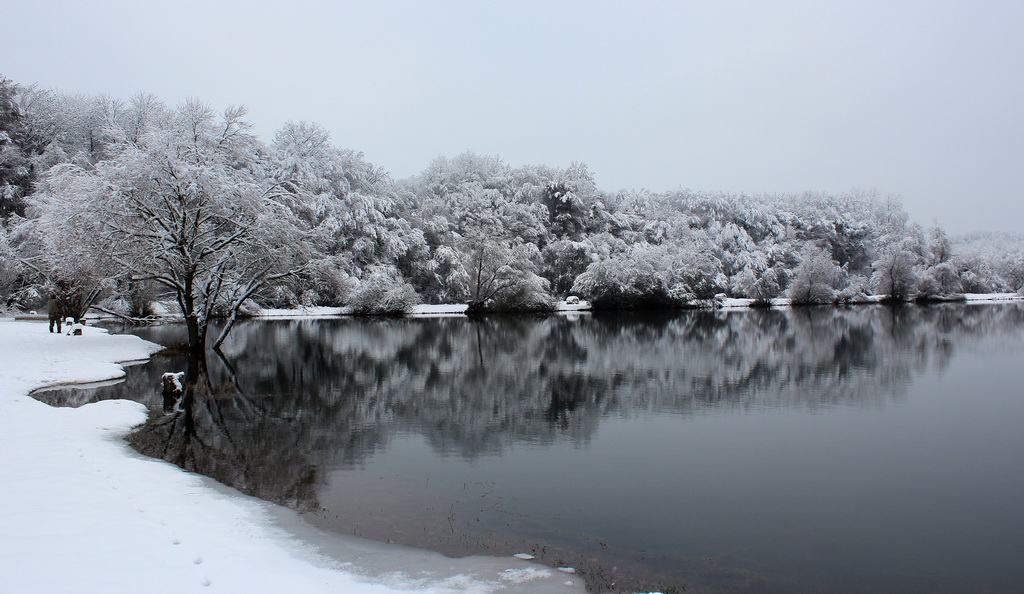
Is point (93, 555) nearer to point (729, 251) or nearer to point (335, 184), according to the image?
point (335, 184)

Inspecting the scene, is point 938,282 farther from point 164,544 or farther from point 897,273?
point 164,544

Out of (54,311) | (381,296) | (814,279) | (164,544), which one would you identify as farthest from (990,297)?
(164,544)

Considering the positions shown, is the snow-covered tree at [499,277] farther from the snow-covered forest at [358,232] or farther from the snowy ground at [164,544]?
the snowy ground at [164,544]

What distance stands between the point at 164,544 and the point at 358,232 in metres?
42.9

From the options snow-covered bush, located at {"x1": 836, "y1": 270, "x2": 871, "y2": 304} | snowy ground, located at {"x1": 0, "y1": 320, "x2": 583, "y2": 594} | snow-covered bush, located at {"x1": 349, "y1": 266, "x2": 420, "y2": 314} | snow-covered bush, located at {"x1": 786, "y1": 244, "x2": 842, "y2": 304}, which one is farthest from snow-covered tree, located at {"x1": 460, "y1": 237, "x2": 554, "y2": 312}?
snowy ground, located at {"x1": 0, "y1": 320, "x2": 583, "y2": 594}

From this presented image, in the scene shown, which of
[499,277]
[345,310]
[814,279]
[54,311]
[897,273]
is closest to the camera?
[54,311]

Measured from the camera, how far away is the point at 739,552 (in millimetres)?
6488

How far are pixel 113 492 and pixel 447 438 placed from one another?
5.37 metres

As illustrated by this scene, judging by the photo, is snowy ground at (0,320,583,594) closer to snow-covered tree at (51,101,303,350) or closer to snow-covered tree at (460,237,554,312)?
snow-covered tree at (51,101,303,350)

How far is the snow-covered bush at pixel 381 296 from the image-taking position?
4403cm

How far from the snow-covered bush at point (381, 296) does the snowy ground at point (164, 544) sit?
35.0 metres

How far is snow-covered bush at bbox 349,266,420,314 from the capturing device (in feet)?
144

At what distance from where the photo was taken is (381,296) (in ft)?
147

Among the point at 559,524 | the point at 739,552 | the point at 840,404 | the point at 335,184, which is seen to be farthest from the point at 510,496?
the point at 335,184
